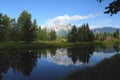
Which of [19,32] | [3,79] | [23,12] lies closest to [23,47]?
[19,32]

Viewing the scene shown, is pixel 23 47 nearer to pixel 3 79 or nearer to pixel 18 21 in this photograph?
pixel 18 21

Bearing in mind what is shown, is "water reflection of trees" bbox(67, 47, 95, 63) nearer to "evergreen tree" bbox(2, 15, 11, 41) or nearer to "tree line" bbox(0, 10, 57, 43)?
"tree line" bbox(0, 10, 57, 43)

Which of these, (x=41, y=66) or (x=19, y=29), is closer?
(x=41, y=66)

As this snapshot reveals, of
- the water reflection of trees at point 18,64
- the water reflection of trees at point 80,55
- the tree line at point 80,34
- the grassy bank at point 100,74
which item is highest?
the tree line at point 80,34

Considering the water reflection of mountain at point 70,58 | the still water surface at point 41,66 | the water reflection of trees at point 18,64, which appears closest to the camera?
the still water surface at point 41,66

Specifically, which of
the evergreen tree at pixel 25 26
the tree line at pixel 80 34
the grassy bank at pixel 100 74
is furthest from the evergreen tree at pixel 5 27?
the grassy bank at pixel 100 74

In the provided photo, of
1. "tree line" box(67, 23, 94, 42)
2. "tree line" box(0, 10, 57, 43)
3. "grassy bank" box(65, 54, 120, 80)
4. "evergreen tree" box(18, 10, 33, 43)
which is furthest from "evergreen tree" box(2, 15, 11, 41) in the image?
"grassy bank" box(65, 54, 120, 80)

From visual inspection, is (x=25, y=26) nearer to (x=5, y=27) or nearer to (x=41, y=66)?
(x=5, y=27)

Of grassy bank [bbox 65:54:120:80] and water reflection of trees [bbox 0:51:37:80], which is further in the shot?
water reflection of trees [bbox 0:51:37:80]

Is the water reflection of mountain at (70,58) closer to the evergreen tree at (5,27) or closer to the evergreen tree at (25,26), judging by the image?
the evergreen tree at (25,26)

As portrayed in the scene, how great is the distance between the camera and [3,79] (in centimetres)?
2153

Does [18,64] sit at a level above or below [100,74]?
below

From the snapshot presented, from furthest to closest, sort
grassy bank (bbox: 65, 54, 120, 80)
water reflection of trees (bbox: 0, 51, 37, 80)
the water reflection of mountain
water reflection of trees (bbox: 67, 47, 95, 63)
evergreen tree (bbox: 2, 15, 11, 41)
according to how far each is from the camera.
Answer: evergreen tree (bbox: 2, 15, 11, 41) < water reflection of trees (bbox: 67, 47, 95, 63) < the water reflection of mountain < water reflection of trees (bbox: 0, 51, 37, 80) < grassy bank (bbox: 65, 54, 120, 80)

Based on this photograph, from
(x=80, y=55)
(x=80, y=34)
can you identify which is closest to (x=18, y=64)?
(x=80, y=55)
